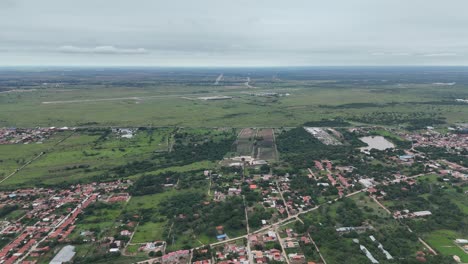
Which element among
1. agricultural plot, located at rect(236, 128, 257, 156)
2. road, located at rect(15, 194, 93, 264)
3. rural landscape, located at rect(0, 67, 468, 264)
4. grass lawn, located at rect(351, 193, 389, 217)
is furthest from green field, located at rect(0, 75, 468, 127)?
road, located at rect(15, 194, 93, 264)

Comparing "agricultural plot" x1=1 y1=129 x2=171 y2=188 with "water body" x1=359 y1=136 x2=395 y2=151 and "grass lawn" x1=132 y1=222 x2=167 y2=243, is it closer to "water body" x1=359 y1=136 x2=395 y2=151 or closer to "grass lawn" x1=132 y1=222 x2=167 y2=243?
"grass lawn" x1=132 y1=222 x2=167 y2=243

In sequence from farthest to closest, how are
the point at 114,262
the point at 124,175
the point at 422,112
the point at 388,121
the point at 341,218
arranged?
1. the point at 422,112
2. the point at 388,121
3. the point at 124,175
4. the point at 341,218
5. the point at 114,262

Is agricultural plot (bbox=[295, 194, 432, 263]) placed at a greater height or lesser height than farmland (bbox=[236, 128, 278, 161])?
lesser

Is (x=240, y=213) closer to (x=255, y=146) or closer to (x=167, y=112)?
(x=255, y=146)

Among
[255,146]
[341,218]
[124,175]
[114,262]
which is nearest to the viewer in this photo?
[114,262]

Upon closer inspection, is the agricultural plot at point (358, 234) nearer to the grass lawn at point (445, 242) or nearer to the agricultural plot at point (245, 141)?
the grass lawn at point (445, 242)

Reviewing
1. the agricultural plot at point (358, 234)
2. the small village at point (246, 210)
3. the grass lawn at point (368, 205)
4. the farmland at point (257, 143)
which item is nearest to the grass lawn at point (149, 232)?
the small village at point (246, 210)

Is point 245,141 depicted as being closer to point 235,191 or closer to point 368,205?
point 235,191

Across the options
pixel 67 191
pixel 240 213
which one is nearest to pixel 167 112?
pixel 67 191
